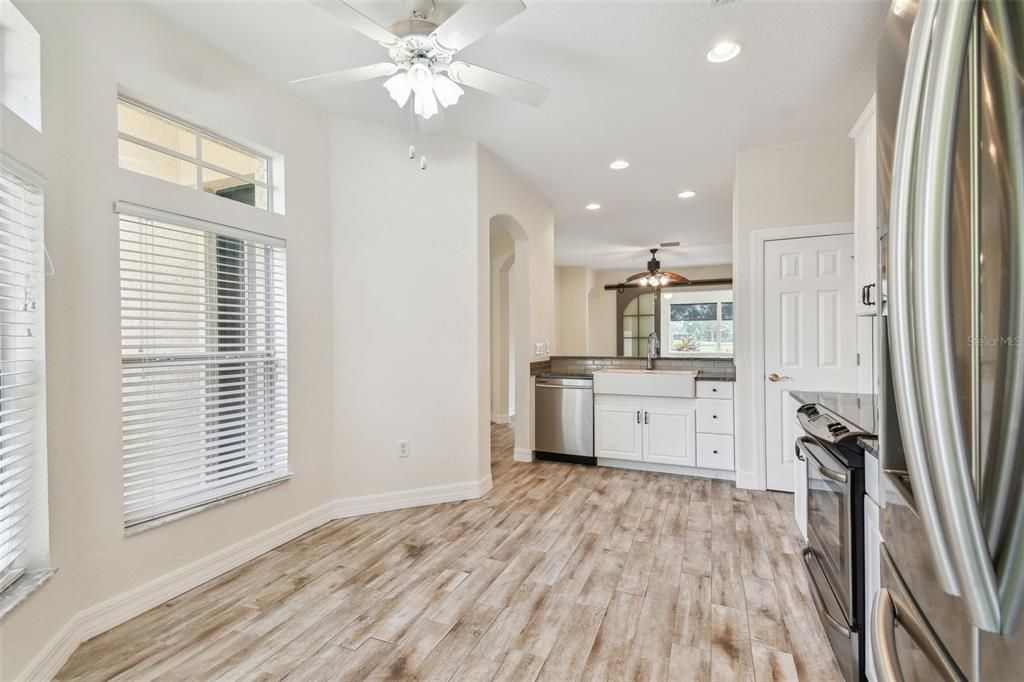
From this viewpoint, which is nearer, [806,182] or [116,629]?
[116,629]

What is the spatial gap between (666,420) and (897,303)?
3925 mm

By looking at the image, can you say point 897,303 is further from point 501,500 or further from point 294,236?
point 501,500

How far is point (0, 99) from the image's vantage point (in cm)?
164

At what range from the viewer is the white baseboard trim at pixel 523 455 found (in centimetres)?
462

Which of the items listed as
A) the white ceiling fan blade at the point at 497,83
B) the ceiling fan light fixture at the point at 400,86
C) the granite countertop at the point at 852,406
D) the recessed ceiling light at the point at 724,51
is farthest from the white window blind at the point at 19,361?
the recessed ceiling light at the point at 724,51

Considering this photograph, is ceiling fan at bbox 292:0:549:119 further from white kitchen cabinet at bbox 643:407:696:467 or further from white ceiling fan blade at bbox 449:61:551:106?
white kitchen cabinet at bbox 643:407:696:467

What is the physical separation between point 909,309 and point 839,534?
1.58 m

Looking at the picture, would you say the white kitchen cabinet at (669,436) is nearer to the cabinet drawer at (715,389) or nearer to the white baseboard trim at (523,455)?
the cabinet drawer at (715,389)

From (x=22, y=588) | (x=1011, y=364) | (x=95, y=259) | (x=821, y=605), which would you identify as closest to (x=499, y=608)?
(x=821, y=605)

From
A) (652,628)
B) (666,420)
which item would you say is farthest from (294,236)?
(666,420)

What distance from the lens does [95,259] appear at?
1.93 m

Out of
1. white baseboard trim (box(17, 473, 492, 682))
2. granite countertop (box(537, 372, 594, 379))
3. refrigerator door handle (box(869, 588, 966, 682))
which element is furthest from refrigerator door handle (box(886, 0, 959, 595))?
granite countertop (box(537, 372, 594, 379))

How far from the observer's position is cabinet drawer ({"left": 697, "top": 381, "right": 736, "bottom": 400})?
390 cm

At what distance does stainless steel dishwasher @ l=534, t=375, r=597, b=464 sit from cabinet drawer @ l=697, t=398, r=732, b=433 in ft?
3.14
